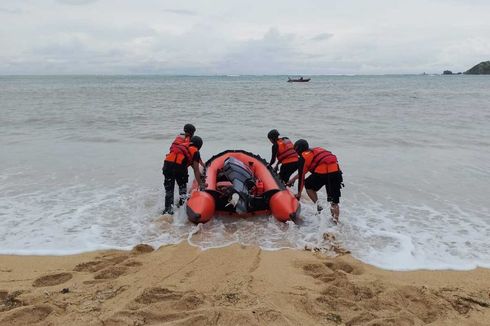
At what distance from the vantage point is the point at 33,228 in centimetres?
569

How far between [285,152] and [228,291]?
389 cm

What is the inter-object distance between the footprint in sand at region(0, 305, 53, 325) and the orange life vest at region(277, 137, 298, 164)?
4.64 metres

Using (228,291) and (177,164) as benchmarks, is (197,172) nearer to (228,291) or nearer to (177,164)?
(177,164)

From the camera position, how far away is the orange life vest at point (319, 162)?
19.6 feet

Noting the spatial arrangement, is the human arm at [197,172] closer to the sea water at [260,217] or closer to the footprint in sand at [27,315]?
the sea water at [260,217]

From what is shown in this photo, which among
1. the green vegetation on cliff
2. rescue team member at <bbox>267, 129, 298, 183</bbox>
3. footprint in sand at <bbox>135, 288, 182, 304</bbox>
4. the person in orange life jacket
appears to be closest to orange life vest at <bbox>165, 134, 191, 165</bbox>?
the person in orange life jacket

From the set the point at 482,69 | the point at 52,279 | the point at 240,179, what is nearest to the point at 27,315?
the point at 52,279

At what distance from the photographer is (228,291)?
3.78 m

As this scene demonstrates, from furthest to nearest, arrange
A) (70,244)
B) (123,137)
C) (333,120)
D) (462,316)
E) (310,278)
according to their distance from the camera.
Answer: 1. (333,120)
2. (123,137)
3. (70,244)
4. (310,278)
5. (462,316)

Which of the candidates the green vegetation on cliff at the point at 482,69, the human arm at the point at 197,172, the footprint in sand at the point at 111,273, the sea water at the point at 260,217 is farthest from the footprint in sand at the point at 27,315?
the green vegetation on cliff at the point at 482,69

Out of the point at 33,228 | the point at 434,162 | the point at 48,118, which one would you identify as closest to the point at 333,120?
the point at 434,162

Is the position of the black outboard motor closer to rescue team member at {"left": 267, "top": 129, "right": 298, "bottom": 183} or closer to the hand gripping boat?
the hand gripping boat

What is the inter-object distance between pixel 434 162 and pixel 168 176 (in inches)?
248

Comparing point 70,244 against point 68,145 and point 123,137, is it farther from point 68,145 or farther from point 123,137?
point 123,137
